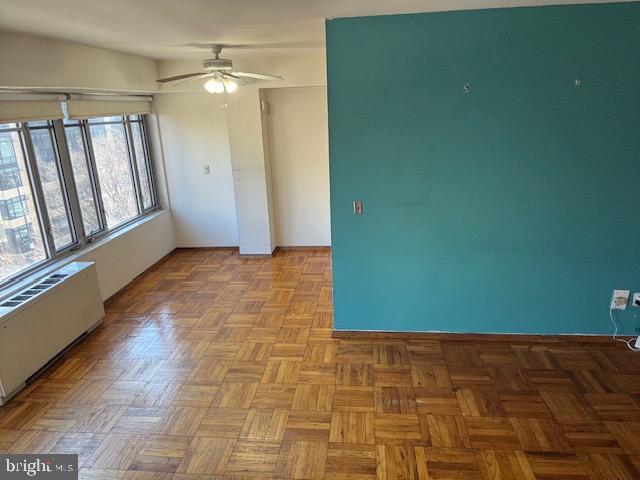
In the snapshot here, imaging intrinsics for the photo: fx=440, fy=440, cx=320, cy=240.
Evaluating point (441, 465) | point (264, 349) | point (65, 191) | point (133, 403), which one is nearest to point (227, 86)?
point (65, 191)

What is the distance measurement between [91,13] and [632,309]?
3.91 m

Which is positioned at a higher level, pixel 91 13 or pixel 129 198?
pixel 91 13

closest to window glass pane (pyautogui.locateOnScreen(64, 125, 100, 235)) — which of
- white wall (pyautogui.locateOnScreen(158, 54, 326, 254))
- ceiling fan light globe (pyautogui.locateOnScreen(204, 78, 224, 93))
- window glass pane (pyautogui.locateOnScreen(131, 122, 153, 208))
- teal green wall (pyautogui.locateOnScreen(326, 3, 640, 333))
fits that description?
window glass pane (pyautogui.locateOnScreen(131, 122, 153, 208))

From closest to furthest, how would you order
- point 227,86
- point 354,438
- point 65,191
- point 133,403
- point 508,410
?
1. point 354,438
2. point 508,410
3. point 133,403
4. point 227,86
5. point 65,191

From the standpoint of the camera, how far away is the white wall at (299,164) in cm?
508

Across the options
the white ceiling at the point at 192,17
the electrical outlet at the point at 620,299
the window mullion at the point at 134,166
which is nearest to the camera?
the white ceiling at the point at 192,17

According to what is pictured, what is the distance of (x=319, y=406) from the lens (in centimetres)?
267

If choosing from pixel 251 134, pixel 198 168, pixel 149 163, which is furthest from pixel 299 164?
pixel 149 163

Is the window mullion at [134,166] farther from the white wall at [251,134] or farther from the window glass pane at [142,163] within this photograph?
the white wall at [251,134]

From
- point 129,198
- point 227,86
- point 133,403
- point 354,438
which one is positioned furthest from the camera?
point 129,198

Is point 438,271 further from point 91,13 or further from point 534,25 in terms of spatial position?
point 91,13

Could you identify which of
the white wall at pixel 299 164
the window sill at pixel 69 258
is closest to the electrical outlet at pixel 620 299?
the white wall at pixel 299 164

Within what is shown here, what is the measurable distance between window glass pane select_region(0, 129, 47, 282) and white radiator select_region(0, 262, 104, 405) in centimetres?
25

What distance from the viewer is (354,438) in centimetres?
240
